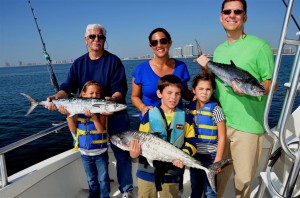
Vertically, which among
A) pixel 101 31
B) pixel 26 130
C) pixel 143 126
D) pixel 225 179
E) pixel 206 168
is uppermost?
pixel 101 31

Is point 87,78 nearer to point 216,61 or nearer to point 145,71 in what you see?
point 145,71

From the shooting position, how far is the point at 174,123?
113 inches

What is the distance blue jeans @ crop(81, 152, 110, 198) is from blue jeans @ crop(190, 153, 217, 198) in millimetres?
1300

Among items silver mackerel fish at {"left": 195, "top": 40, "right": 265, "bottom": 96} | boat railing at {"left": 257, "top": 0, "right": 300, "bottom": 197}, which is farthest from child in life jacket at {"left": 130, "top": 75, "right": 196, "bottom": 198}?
boat railing at {"left": 257, "top": 0, "right": 300, "bottom": 197}

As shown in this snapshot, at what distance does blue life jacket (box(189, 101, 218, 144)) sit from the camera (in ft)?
9.92

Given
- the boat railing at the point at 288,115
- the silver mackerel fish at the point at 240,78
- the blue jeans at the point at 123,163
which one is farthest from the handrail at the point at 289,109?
the blue jeans at the point at 123,163

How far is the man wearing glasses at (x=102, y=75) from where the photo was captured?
11.7ft

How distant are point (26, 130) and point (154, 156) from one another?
16.6 metres

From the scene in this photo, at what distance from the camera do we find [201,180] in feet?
10.5

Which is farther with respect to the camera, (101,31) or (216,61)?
(101,31)

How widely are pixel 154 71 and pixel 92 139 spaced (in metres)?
1.33

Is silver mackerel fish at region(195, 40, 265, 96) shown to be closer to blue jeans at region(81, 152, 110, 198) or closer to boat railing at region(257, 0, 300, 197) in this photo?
boat railing at region(257, 0, 300, 197)

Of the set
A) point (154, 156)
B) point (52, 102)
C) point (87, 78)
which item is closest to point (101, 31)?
point (87, 78)

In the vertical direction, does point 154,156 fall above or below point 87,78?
below
